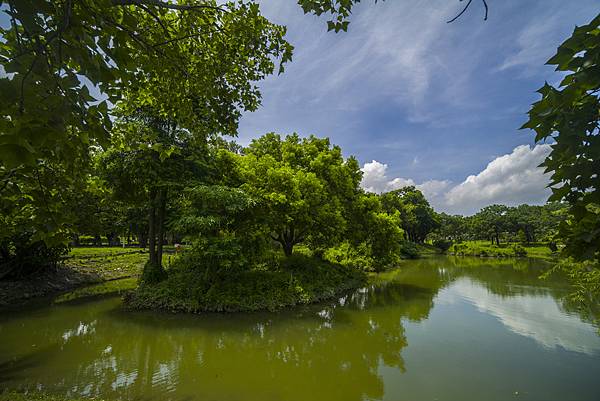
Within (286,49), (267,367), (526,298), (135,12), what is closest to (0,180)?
(135,12)

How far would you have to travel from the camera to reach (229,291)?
505 inches

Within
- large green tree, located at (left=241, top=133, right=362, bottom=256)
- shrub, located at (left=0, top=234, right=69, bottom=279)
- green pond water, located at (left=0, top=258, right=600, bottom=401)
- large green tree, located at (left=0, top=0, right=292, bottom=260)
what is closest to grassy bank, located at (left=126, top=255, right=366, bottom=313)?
green pond water, located at (left=0, top=258, right=600, bottom=401)

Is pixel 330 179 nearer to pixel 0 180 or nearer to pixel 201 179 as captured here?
pixel 201 179

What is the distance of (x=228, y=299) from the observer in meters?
12.4

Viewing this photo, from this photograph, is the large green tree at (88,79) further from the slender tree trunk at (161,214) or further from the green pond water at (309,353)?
the slender tree trunk at (161,214)

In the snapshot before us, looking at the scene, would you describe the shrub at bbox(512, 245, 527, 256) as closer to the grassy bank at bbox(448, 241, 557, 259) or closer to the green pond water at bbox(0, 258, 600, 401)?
the grassy bank at bbox(448, 241, 557, 259)

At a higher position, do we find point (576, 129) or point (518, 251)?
point (576, 129)

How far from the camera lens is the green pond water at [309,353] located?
652 cm

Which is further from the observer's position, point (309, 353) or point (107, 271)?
point (107, 271)

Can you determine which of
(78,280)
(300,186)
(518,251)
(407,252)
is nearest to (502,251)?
(518,251)

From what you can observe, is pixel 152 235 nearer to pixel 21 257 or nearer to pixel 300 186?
pixel 21 257

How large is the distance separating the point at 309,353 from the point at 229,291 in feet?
17.6

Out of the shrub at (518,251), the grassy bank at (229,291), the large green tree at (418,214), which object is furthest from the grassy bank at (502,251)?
the grassy bank at (229,291)

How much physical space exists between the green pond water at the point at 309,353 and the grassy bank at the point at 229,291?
59 centimetres
